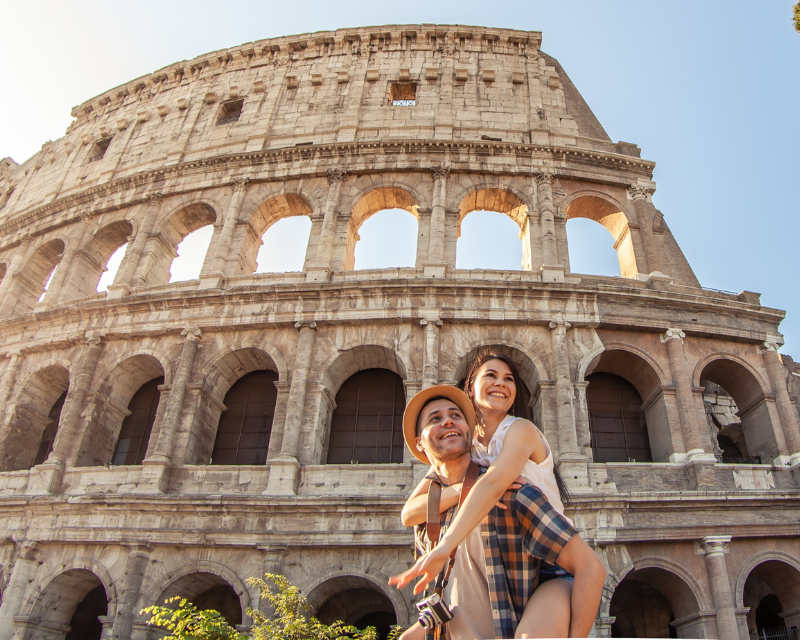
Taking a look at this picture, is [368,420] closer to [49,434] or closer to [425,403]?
[49,434]

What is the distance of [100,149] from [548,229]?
16088 mm

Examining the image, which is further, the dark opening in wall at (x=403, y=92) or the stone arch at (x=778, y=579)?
the dark opening in wall at (x=403, y=92)

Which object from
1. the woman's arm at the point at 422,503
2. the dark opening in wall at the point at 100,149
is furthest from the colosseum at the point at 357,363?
the woman's arm at the point at 422,503

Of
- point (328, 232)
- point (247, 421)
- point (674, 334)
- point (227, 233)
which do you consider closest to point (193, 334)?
point (247, 421)

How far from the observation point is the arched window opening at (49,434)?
15.3 meters

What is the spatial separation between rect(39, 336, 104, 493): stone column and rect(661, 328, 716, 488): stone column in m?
12.8

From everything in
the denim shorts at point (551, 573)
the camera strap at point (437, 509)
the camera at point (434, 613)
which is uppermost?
the camera strap at point (437, 509)

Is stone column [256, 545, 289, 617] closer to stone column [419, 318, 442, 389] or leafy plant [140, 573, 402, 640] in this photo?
leafy plant [140, 573, 402, 640]

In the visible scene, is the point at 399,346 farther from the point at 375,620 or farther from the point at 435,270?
the point at 375,620

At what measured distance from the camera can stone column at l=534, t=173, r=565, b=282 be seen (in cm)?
1388

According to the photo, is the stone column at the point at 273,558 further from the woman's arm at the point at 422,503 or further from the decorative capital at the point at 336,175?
the decorative capital at the point at 336,175

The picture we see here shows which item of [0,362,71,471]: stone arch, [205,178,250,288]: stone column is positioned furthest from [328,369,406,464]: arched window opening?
[0,362,71,471]: stone arch

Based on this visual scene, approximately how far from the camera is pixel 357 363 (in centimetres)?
1386

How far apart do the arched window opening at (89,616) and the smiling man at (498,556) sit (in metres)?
13.2
